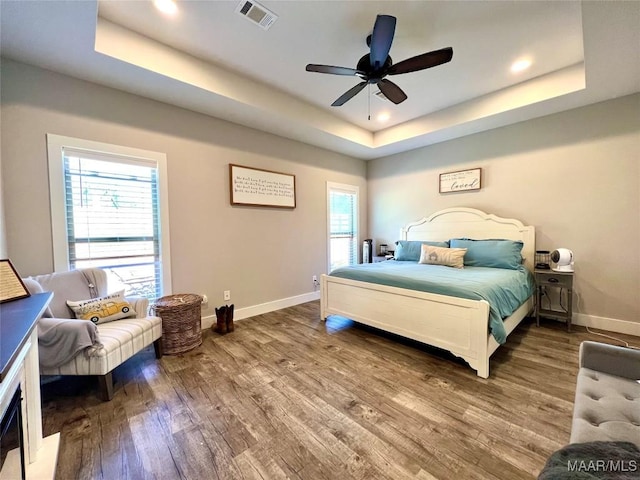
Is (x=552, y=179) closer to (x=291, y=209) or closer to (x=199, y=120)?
(x=291, y=209)

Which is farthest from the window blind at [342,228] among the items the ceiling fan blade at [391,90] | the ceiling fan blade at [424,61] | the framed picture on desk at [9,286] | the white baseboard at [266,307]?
the framed picture on desk at [9,286]

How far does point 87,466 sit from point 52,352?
31.8 inches

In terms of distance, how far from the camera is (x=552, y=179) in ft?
10.5

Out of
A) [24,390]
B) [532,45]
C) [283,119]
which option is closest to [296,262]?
[283,119]

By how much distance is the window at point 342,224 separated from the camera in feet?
15.0

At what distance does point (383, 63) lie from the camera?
2105mm

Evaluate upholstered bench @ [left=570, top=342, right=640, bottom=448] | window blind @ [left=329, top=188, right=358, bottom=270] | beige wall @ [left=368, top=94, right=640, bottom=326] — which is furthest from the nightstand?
window blind @ [left=329, top=188, right=358, bottom=270]

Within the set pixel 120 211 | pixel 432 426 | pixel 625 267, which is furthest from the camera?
pixel 625 267

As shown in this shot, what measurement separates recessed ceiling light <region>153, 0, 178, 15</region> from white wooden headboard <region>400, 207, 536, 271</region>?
3938mm

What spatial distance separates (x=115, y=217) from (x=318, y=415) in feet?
8.51

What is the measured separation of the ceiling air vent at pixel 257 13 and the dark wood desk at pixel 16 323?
2.27 meters

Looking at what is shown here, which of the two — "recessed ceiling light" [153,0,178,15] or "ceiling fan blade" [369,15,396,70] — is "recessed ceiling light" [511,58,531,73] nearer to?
"ceiling fan blade" [369,15,396,70]

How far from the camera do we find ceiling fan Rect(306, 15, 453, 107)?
175cm

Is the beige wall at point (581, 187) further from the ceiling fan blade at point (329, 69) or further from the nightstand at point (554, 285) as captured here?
the ceiling fan blade at point (329, 69)
